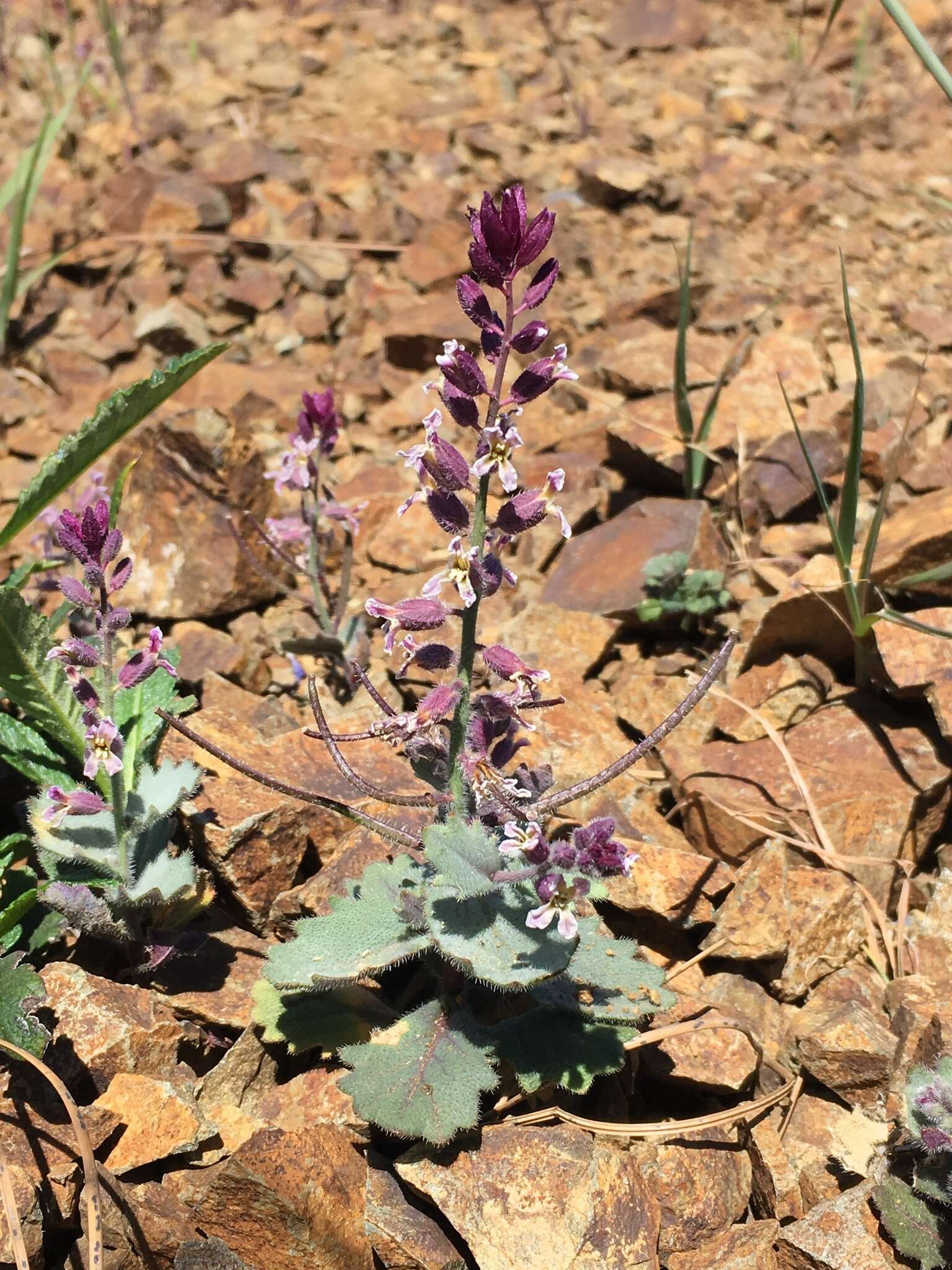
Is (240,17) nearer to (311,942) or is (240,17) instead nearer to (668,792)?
(668,792)

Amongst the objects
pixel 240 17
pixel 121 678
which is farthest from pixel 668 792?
pixel 240 17

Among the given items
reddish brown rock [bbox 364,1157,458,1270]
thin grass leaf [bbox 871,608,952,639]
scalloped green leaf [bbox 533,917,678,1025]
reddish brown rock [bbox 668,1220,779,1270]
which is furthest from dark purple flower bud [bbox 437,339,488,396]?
reddish brown rock [bbox 668,1220,779,1270]

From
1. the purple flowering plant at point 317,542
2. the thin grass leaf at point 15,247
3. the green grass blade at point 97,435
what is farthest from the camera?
the thin grass leaf at point 15,247

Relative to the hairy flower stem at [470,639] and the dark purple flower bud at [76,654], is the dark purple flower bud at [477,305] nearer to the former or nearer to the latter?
the hairy flower stem at [470,639]

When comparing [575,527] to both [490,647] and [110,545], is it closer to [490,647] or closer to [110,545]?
[490,647]

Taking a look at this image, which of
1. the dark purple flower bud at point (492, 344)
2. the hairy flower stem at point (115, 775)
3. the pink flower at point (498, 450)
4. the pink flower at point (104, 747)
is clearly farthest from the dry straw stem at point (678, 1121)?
the dark purple flower bud at point (492, 344)

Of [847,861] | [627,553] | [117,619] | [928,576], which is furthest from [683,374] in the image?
[117,619]
